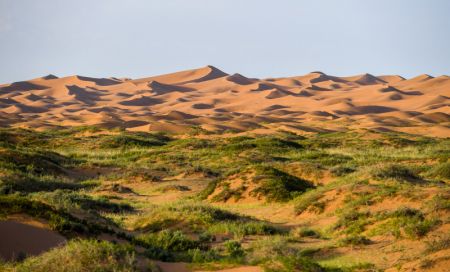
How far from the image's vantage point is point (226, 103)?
11694 centimetres

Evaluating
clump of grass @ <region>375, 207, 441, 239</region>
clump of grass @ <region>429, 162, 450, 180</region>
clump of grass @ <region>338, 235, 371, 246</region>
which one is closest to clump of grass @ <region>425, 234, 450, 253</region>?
clump of grass @ <region>375, 207, 441, 239</region>

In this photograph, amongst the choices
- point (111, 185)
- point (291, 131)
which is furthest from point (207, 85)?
point (111, 185)

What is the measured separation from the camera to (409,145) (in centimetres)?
4391

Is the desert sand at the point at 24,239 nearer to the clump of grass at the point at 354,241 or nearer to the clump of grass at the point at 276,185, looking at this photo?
the clump of grass at the point at 354,241

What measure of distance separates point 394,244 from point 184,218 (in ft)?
21.1

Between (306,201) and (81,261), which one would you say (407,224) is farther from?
(81,261)

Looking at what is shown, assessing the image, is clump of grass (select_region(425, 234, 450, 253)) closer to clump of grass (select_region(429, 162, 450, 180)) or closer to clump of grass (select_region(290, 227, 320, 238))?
clump of grass (select_region(290, 227, 320, 238))

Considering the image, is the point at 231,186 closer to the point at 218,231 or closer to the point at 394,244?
the point at 218,231

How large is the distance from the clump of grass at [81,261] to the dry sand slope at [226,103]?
5210 cm

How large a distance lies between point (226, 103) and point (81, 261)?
109286 mm

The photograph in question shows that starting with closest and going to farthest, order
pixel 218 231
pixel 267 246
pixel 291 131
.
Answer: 1. pixel 267 246
2. pixel 218 231
3. pixel 291 131

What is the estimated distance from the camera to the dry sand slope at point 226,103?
7081 cm

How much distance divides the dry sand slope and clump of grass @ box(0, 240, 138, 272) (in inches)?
2051

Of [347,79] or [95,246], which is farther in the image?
[347,79]
